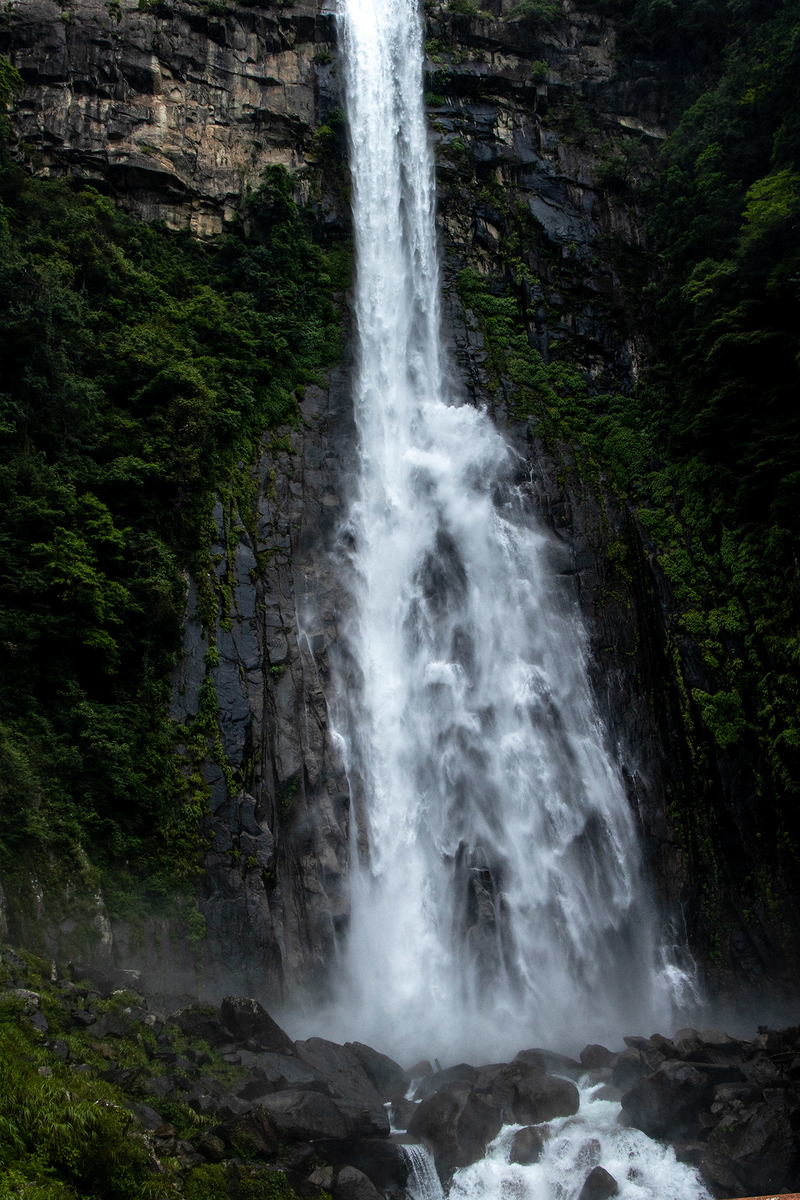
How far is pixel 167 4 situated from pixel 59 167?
7.09 meters

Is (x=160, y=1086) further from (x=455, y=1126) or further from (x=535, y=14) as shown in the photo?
(x=535, y=14)

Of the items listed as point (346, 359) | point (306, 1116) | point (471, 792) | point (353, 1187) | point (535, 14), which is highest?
point (535, 14)

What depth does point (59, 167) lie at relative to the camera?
2109 centimetres

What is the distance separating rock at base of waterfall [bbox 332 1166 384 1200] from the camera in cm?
926

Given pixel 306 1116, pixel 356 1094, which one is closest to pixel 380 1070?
pixel 356 1094

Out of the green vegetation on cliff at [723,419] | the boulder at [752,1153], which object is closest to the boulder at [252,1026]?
the boulder at [752,1153]

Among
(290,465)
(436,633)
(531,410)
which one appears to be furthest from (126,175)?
(436,633)

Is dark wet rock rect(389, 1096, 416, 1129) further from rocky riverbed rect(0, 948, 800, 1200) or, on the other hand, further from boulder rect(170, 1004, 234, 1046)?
boulder rect(170, 1004, 234, 1046)

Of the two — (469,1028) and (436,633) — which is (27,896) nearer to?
(469,1028)

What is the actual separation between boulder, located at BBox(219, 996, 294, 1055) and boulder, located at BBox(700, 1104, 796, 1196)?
598cm

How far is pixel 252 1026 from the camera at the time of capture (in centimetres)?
1174

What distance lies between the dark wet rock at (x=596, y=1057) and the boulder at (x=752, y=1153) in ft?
7.43

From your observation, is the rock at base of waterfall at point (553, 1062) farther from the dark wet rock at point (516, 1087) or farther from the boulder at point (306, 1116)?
the boulder at point (306, 1116)

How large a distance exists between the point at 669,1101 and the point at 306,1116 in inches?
207
